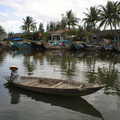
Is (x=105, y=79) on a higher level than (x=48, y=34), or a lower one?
lower

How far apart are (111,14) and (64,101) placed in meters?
29.1

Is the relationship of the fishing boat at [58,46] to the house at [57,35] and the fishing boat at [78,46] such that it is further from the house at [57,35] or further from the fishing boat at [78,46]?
the house at [57,35]

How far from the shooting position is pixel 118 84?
8.68 meters

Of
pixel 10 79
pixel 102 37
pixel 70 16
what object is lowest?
pixel 10 79

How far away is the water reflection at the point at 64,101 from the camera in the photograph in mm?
5743

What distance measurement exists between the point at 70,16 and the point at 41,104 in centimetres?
3603

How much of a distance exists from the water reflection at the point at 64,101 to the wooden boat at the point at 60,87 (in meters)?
0.27

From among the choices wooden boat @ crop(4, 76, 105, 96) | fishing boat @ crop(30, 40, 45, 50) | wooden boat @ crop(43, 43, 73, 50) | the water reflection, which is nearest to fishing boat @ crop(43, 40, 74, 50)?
wooden boat @ crop(43, 43, 73, 50)

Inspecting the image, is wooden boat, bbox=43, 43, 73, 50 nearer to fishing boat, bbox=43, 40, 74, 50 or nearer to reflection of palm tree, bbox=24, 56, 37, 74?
fishing boat, bbox=43, 40, 74, 50

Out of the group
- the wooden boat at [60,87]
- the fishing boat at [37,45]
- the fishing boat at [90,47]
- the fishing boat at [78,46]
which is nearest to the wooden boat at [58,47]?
the fishing boat at [37,45]

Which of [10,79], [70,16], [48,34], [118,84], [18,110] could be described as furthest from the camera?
[48,34]

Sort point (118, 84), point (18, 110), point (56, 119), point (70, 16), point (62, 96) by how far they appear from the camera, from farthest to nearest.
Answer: point (70, 16)
point (118, 84)
point (62, 96)
point (18, 110)
point (56, 119)

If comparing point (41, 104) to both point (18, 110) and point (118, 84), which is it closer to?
point (18, 110)

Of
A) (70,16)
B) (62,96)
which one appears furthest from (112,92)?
(70,16)
